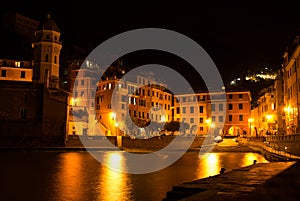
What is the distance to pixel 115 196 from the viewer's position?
15.9 m

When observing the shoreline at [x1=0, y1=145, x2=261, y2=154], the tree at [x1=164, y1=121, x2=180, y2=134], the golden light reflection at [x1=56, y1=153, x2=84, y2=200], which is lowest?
the golden light reflection at [x1=56, y1=153, x2=84, y2=200]

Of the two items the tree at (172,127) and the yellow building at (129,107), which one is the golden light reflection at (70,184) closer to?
the yellow building at (129,107)

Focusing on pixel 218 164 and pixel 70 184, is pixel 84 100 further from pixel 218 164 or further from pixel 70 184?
pixel 70 184

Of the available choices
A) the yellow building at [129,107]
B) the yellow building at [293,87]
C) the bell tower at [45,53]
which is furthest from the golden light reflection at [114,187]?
the yellow building at [129,107]

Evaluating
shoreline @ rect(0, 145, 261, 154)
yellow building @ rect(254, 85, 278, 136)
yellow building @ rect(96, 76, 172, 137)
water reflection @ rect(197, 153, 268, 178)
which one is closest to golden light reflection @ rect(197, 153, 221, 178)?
water reflection @ rect(197, 153, 268, 178)

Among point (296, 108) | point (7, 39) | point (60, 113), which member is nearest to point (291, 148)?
point (296, 108)

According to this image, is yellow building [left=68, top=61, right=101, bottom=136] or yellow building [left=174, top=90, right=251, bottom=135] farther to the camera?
yellow building [left=174, top=90, right=251, bottom=135]

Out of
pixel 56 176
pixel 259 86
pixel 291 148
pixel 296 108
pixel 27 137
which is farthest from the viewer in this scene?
pixel 259 86

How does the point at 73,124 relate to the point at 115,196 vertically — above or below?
above

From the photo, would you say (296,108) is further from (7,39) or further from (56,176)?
(7,39)

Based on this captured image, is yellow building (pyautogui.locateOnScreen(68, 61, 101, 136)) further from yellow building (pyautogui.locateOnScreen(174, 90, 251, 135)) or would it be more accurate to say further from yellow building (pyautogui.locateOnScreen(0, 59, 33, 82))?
yellow building (pyautogui.locateOnScreen(174, 90, 251, 135))

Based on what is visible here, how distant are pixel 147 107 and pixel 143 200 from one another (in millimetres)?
67002

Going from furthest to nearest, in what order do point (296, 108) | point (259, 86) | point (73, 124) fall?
1. point (259, 86)
2. point (73, 124)
3. point (296, 108)

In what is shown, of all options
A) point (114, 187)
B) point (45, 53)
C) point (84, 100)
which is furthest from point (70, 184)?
point (84, 100)
